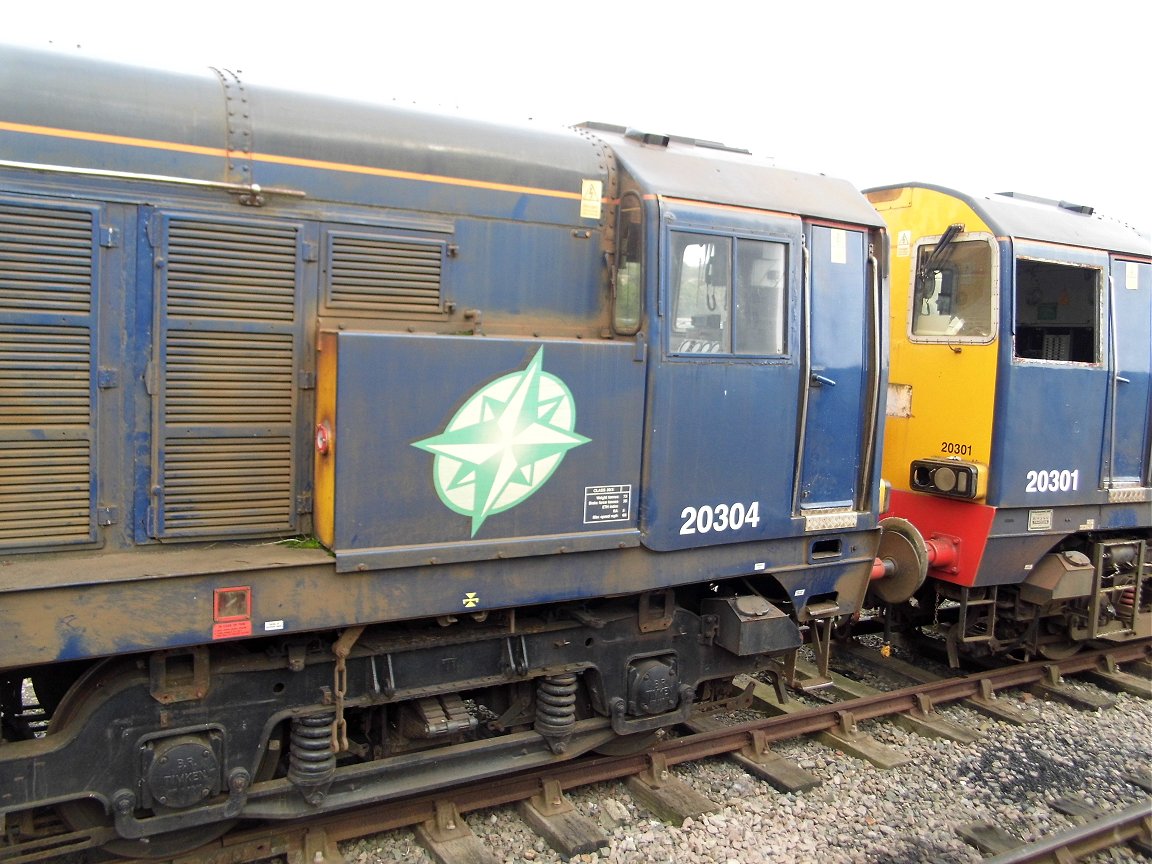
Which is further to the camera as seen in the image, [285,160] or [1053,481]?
[1053,481]

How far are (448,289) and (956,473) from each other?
4.24 metres

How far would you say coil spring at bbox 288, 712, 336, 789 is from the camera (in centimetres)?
409

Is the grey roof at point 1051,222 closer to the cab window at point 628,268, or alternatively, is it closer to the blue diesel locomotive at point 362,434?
the blue diesel locomotive at point 362,434

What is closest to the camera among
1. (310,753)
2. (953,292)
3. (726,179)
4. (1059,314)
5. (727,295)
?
(310,753)

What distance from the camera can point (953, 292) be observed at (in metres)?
6.95

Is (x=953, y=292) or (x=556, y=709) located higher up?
(x=953, y=292)

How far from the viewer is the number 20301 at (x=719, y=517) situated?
470cm

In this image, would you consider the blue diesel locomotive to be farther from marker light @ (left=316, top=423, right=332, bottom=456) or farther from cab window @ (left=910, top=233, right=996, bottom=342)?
cab window @ (left=910, top=233, right=996, bottom=342)

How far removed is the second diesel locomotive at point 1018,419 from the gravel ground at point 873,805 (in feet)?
3.70

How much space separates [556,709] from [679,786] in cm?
99

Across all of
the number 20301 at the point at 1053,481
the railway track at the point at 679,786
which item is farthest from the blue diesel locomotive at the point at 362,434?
the number 20301 at the point at 1053,481

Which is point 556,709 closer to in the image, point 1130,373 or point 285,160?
point 285,160

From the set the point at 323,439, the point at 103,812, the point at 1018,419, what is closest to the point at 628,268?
the point at 323,439

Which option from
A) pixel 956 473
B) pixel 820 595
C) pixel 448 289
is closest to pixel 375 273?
pixel 448 289
